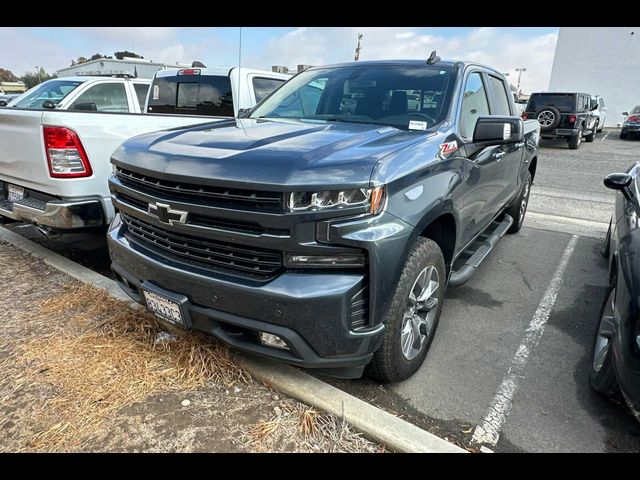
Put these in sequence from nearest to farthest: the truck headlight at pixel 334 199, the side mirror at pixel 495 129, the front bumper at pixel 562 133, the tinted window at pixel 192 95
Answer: the truck headlight at pixel 334 199 → the side mirror at pixel 495 129 → the tinted window at pixel 192 95 → the front bumper at pixel 562 133

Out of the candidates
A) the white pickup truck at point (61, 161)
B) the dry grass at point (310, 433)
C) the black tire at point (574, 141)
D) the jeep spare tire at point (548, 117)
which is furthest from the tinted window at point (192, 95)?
the black tire at point (574, 141)

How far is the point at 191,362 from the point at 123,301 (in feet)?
3.54

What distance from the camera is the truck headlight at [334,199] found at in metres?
2.07

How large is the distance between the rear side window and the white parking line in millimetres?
1807

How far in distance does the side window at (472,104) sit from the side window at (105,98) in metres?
5.40

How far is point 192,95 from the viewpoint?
6.23 meters

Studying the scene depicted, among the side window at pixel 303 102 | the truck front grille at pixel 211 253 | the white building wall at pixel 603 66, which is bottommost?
the truck front grille at pixel 211 253

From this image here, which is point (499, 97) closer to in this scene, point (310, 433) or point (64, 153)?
point (310, 433)

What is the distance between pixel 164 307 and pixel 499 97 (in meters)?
3.72

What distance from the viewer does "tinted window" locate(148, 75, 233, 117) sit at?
19.7ft

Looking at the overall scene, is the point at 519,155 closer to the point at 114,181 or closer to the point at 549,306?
the point at 549,306

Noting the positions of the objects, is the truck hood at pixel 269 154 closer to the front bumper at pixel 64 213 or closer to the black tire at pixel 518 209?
the front bumper at pixel 64 213

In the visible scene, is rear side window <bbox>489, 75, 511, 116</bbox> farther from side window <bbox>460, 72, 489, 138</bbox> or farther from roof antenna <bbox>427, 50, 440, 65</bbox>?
roof antenna <bbox>427, 50, 440, 65</bbox>

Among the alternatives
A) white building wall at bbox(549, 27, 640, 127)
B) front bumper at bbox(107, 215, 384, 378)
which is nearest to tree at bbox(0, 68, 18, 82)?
white building wall at bbox(549, 27, 640, 127)
